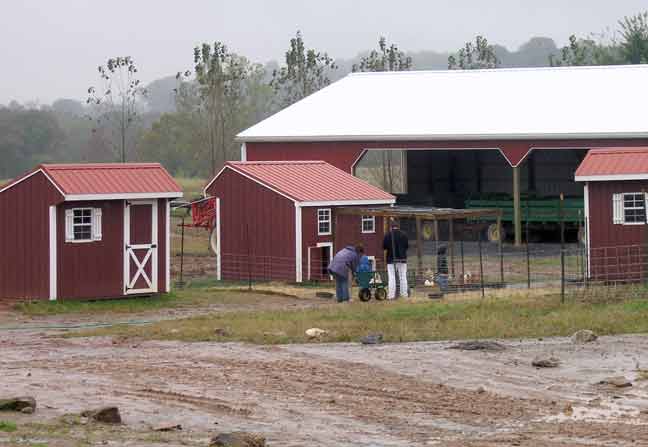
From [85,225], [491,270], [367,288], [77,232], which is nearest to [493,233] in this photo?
[491,270]

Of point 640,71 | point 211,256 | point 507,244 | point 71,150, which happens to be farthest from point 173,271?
point 71,150

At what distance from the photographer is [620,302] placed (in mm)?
25906

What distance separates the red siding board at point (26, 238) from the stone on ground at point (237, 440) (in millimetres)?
16637

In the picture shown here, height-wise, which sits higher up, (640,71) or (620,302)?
(640,71)

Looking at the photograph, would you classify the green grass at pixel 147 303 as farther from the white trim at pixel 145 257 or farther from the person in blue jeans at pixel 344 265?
the person in blue jeans at pixel 344 265

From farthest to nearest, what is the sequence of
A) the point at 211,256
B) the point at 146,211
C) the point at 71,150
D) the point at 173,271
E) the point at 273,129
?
1. the point at 71,150
2. the point at 273,129
3. the point at 211,256
4. the point at 173,271
5. the point at 146,211

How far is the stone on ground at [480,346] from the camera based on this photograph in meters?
21.0

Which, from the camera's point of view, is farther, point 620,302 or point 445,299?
point 445,299

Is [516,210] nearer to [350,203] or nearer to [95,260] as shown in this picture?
[350,203]

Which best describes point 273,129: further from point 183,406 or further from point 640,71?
point 183,406

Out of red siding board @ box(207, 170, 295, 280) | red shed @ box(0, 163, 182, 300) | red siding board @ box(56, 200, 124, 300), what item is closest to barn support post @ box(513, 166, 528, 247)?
red siding board @ box(207, 170, 295, 280)

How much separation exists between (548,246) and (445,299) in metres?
19.1

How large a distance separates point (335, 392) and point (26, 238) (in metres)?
14.1

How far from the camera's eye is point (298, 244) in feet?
125
